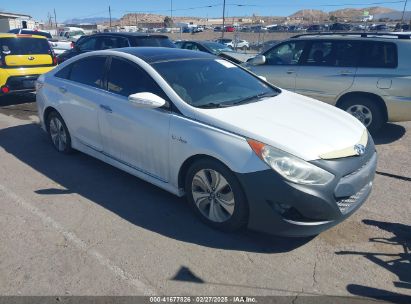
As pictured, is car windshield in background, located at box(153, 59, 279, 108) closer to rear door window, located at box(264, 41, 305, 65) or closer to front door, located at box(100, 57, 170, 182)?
front door, located at box(100, 57, 170, 182)

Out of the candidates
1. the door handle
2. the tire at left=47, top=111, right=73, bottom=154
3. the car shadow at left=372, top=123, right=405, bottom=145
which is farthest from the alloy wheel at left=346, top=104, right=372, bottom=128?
the tire at left=47, top=111, right=73, bottom=154

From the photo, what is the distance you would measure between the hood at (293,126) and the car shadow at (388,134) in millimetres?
2774

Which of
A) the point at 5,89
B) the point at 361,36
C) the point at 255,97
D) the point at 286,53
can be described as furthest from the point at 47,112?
the point at 361,36

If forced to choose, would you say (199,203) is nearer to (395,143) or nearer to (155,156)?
(155,156)

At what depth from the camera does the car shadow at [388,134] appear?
247 inches

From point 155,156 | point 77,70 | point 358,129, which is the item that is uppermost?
point 77,70

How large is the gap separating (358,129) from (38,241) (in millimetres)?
3246

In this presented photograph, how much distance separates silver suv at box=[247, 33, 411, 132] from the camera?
5914mm

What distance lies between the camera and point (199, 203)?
355 cm

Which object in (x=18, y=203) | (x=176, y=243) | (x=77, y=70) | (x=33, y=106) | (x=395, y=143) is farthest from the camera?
(x=33, y=106)

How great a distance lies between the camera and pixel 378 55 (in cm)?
613

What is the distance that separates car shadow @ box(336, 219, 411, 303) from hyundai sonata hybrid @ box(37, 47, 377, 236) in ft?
1.40

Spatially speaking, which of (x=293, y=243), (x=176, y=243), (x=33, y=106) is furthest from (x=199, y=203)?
(x=33, y=106)

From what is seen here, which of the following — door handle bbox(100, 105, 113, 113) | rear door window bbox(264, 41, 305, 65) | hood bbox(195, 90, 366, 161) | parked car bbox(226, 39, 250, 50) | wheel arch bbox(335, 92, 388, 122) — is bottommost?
parked car bbox(226, 39, 250, 50)
